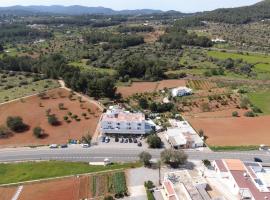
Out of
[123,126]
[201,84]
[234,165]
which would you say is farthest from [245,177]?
[201,84]

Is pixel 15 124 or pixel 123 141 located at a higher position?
pixel 15 124

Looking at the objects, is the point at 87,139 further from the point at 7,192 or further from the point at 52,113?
the point at 7,192

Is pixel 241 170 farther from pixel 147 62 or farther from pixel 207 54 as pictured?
pixel 207 54

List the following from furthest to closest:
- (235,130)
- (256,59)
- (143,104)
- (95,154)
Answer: (256,59) < (143,104) < (235,130) < (95,154)

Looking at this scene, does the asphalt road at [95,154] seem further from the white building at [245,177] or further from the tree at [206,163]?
the white building at [245,177]

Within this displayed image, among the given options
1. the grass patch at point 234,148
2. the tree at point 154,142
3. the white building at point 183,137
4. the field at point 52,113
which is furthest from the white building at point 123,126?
the grass patch at point 234,148

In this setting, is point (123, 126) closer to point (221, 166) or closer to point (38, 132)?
point (38, 132)

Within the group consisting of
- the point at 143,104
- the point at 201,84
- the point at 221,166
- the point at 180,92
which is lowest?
the point at 201,84

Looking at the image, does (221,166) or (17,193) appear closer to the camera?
(17,193)

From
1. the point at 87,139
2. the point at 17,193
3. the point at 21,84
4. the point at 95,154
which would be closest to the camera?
the point at 17,193
